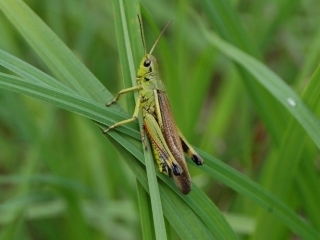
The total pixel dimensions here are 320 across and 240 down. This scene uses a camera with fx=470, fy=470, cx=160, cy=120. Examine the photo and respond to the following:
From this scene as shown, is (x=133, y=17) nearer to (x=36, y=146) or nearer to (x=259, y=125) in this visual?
(x=36, y=146)

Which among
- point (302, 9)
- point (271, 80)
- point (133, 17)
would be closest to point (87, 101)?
point (133, 17)

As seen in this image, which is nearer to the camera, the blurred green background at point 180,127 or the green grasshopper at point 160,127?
the green grasshopper at point 160,127

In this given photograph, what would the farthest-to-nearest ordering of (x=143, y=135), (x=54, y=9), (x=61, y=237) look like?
1. (x=54, y=9)
2. (x=61, y=237)
3. (x=143, y=135)

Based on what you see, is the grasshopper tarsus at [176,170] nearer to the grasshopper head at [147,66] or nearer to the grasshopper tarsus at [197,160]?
the grasshopper tarsus at [197,160]

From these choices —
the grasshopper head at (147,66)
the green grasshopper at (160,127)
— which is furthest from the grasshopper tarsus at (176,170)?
the grasshopper head at (147,66)

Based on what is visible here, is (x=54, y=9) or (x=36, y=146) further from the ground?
(x=54, y=9)
